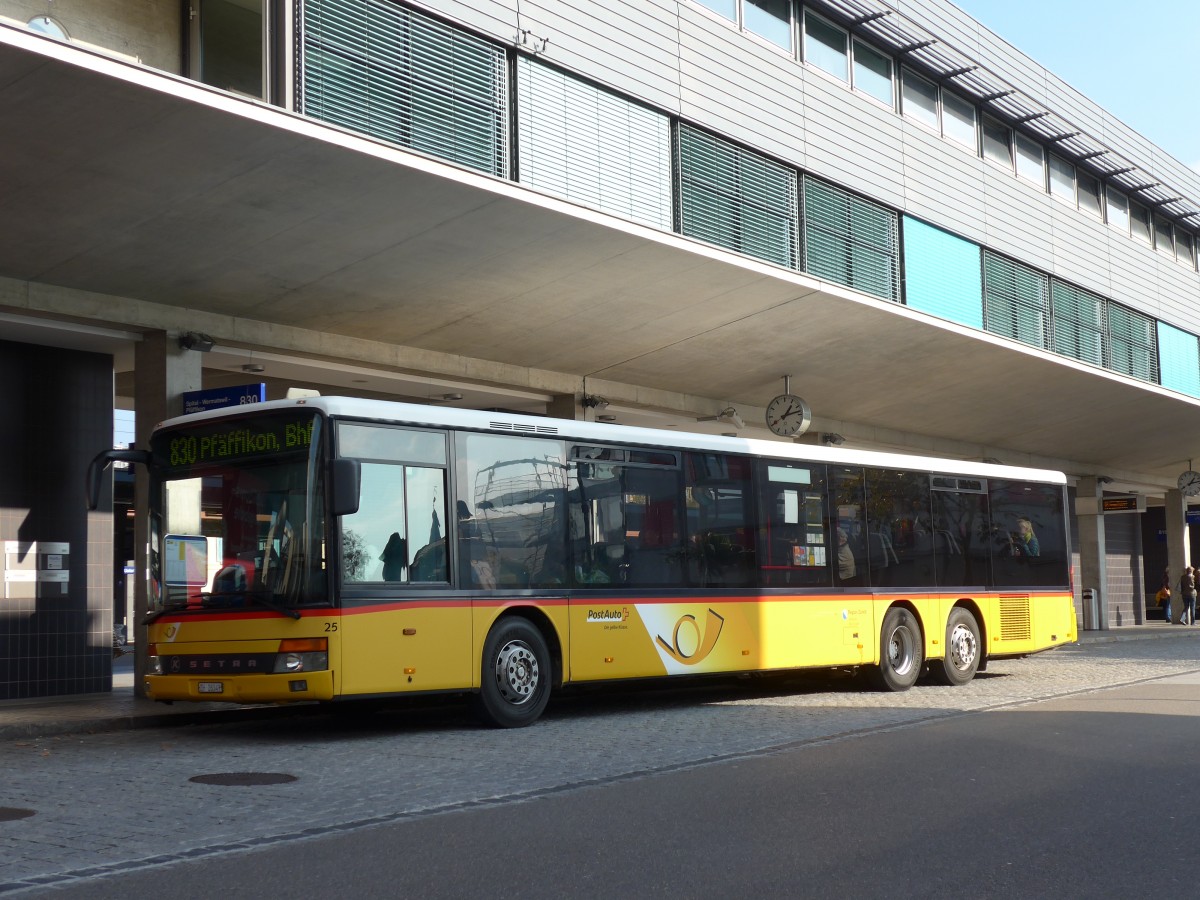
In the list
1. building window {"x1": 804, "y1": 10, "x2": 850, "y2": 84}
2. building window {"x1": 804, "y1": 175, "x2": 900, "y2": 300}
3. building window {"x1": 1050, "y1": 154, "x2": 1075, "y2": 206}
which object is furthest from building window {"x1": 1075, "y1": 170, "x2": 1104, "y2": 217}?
building window {"x1": 804, "y1": 10, "x2": 850, "y2": 84}

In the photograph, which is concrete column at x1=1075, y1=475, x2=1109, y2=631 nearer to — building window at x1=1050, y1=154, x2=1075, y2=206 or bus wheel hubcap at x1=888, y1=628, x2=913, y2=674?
building window at x1=1050, y1=154, x2=1075, y2=206

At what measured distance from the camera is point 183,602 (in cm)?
1197

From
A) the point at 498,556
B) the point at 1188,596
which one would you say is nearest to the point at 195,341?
the point at 498,556

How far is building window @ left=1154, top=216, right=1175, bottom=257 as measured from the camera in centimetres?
3391

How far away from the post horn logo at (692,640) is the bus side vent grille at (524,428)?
246 centimetres

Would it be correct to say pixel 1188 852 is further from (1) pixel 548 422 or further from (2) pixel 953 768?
(1) pixel 548 422

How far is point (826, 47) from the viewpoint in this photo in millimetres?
22562

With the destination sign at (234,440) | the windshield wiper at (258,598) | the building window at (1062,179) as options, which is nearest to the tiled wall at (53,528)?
the destination sign at (234,440)

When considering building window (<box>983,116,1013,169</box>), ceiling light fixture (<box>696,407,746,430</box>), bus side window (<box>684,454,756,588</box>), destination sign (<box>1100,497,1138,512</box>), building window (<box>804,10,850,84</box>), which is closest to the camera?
bus side window (<box>684,454,756,588</box>)

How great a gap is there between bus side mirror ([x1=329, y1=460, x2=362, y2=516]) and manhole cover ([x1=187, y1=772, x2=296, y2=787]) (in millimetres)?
2356

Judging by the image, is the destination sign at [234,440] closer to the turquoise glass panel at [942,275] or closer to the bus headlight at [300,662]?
the bus headlight at [300,662]

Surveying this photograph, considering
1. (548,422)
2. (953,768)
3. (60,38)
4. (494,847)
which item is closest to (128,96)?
(60,38)

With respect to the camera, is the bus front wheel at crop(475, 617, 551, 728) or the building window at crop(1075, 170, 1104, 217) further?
the building window at crop(1075, 170, 1104, 217)

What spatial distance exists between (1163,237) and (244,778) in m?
30.9
